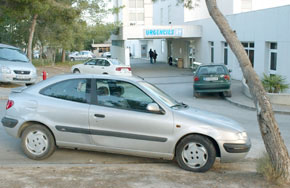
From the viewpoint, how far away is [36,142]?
6805mm

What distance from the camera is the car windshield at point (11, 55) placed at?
17.6 meters

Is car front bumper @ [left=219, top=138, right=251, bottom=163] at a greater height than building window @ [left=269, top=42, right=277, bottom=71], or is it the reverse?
building window @ [left=269, top=42, right=277, bottom=71]

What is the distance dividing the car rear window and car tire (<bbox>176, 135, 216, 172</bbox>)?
1132 centimetres

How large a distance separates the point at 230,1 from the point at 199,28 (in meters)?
3.74

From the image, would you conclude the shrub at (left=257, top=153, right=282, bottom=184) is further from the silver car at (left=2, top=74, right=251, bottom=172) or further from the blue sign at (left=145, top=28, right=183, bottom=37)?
the blue sign at (left=145, top=28, right=183, bottom=37)

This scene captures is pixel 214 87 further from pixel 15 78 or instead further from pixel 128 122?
pixel 128 122

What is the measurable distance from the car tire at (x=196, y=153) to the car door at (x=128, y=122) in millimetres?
270

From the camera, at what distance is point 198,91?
1748 centimetres

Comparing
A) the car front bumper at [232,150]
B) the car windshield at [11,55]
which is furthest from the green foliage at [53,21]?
the car front bumper at [232,150]

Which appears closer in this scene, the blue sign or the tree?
the tree

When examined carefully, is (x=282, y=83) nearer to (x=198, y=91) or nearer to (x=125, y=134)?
(x=198, y=91)

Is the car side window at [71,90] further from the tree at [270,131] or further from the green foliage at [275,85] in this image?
the green foliage at [275,85]

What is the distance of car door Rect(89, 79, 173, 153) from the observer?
6.37 m

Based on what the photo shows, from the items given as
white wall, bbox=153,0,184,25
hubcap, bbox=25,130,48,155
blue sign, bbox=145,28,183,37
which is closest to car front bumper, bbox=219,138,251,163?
hubcap, bbox=25,130,48,155
